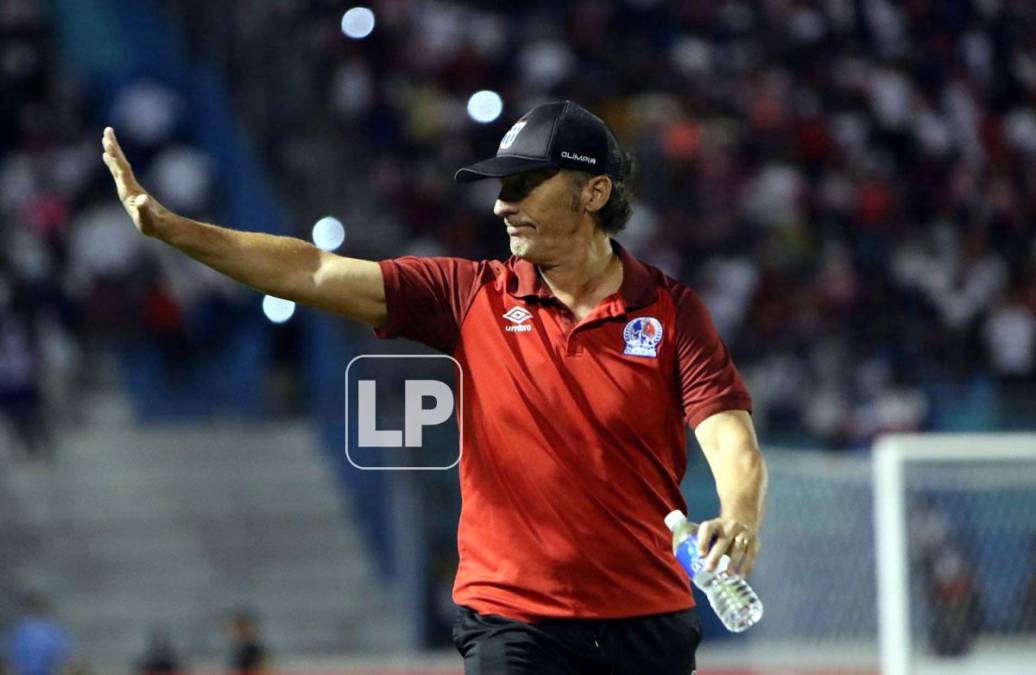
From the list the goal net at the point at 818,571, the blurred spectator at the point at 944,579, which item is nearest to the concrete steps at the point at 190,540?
the goal net at the point at 818,571

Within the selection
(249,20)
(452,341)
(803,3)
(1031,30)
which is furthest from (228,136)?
(452,341)

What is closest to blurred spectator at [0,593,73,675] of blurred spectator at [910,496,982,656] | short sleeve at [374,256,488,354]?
blurred spectator at [910,496,982,656]

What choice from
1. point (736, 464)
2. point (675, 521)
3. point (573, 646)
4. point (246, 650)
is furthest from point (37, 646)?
point (675, 521)

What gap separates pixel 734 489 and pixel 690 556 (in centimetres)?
32

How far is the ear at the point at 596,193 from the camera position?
168 inches

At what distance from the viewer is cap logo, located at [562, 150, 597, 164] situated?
13.7 ft

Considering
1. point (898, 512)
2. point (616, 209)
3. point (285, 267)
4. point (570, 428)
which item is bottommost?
point (898, 512)

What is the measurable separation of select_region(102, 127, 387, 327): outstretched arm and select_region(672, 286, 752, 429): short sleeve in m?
0.70

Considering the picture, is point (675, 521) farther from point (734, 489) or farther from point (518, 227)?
point (518, 227)

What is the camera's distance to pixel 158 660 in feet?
39.7

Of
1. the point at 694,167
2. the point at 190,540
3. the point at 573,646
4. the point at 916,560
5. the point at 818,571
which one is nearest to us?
the point at 573,646

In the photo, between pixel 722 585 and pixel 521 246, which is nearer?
pixel 722 585

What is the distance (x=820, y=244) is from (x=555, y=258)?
1069 cm

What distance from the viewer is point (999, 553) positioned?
9.02 metres
